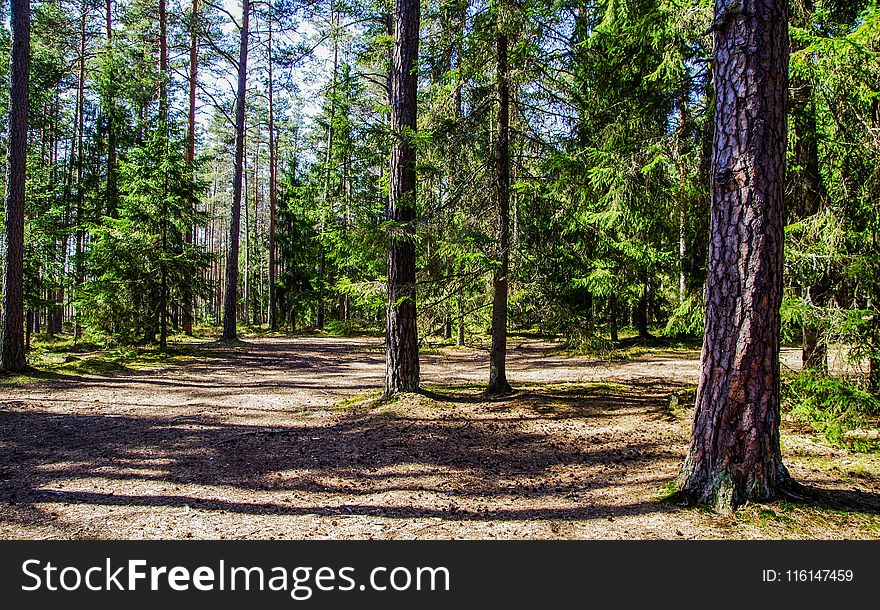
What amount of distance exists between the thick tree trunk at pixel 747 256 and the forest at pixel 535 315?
17 millimetres

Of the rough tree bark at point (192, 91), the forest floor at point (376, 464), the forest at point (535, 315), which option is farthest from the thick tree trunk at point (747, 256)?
the rough tree bark at point (192, 91)

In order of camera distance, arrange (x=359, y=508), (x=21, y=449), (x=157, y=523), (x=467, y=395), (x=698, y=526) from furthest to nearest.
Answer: (x=467, y=395) → (x=21, y=449) → (x=359, y=508) → (x=157, y=523) → (x=698, y=526)

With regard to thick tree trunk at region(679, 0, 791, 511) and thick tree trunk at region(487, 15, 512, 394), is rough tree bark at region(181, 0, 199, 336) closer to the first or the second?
thick tree trunk at region(487, 15, 512, 394)

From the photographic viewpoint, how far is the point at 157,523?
13.0ft

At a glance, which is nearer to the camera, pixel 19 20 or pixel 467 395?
pixel 467 395

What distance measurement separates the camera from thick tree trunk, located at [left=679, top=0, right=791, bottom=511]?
3852 millimetres

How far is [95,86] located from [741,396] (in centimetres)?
2568

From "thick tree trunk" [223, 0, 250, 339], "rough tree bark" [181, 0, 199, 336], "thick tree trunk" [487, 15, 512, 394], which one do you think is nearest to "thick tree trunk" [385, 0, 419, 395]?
"thick tree trunk" [487, 15, 512, 394]

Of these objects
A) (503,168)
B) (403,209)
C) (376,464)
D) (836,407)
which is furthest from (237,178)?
(836,407)

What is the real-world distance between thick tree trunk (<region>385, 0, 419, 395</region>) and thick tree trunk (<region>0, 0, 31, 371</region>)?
317 inches

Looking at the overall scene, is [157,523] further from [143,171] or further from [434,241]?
[143,171]

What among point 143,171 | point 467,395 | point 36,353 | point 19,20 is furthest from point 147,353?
point 467,395

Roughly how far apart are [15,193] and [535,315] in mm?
10743

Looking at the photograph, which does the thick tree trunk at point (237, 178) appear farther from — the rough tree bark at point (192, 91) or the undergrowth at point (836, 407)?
the undergrowth at point (836, 407)
